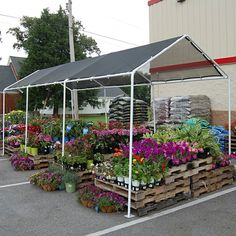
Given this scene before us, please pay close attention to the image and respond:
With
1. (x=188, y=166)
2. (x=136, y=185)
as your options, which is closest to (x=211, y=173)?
(x=188, y=166)

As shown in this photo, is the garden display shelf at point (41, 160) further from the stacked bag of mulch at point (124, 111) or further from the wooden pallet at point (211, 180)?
the stacked bag of mulch at point (124, 111)

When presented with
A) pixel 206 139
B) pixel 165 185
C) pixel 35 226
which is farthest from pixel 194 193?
Answer: pixel 35 226

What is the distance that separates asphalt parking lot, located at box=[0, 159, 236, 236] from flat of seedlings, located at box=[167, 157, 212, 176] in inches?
22.8

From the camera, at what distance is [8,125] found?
13219 millimetres

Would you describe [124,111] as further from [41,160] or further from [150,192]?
[150,192]

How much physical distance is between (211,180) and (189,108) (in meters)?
5.43

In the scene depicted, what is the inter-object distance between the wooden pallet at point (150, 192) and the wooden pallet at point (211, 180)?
0.22 m

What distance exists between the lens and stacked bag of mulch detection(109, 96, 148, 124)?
15.8 metres

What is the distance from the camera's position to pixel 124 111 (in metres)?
15.8

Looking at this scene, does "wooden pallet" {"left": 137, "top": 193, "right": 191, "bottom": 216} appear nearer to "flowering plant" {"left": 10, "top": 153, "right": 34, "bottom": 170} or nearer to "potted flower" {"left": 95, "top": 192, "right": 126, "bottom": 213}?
"potted flower" {"left": 95, "top": 192, "right": 126, "bottom": 213}

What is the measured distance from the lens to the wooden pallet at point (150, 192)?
16.3 ft

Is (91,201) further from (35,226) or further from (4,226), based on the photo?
(4,226)

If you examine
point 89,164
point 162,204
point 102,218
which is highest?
point 89,164

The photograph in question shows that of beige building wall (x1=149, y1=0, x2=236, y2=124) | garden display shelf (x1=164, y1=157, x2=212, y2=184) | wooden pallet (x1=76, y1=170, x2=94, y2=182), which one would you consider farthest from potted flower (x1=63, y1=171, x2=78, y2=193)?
beige building wall (x1=149, y1=0, x2=236, y2=124)
